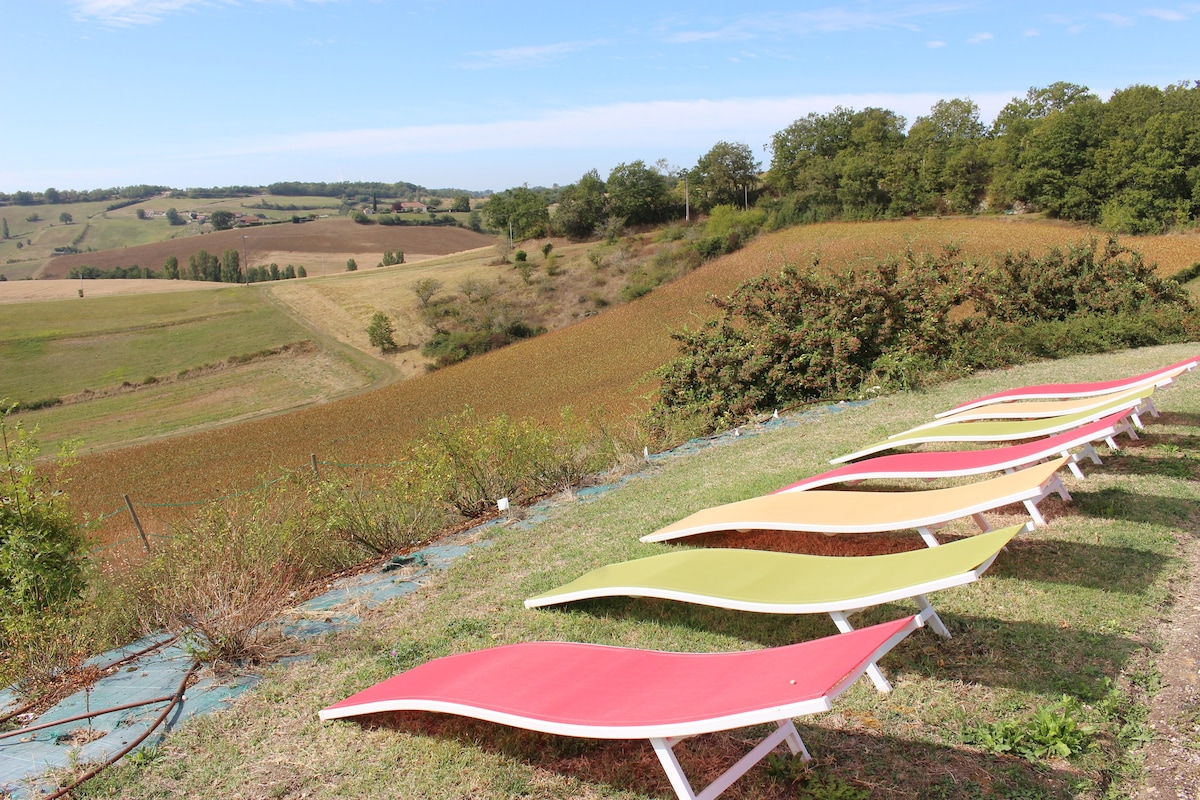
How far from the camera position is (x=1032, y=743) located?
2939 mm

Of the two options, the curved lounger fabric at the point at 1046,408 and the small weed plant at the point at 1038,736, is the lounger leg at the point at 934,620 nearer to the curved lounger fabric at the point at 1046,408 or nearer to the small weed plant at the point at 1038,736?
the small weed plant at the point at 1038,736

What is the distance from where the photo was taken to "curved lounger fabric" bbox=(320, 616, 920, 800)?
2.27 m

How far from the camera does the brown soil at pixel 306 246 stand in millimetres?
77062

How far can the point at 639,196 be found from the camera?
61531 mm

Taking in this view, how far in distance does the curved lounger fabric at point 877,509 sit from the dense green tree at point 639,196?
57.2 metres

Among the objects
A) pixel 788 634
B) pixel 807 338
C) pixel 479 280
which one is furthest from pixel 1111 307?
pixel 479 280

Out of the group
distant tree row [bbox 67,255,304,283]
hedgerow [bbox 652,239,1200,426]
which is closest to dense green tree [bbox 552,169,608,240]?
distant tree row [bbox 67,255,304,283]

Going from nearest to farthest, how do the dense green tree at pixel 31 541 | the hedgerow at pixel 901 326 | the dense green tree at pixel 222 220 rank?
the dense green tree at pixel 31 541, the hedgerow at pixel 901 326, the dense green tree at pixel 222 220

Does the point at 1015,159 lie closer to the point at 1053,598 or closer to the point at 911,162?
the point at 911,162

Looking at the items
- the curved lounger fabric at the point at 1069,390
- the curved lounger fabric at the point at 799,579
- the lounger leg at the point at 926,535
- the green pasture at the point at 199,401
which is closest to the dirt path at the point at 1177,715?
the curved lounger fabric at the point at 799,579

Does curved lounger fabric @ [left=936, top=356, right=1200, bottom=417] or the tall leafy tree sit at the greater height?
the tall leafy tree

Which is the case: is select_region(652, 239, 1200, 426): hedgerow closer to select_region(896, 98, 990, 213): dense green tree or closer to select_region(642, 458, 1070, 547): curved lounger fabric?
select_region(642, 458, 1070, 547): curved lounger fabric

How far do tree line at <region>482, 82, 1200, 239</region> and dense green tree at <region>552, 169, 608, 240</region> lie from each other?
0.09 meters

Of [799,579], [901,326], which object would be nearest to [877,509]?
[799,579]
